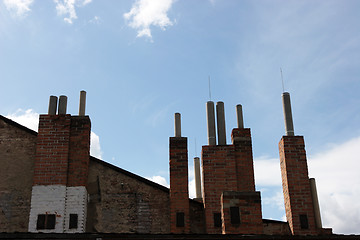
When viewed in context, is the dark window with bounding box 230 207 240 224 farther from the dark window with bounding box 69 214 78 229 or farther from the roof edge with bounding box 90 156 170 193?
the dark window with bounding box 69 214 78 229

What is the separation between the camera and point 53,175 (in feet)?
31.5

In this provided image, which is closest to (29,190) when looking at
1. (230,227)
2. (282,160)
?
(230,227)

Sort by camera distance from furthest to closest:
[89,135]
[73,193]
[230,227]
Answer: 1. [89,135]
2. [73,193]
3. [230,227]

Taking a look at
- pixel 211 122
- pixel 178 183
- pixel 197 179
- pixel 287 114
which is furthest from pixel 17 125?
pixel 287 114

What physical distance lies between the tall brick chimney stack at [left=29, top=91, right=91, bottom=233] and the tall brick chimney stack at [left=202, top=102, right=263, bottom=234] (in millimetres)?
2887

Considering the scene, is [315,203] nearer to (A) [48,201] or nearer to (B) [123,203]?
(B) [123,203]

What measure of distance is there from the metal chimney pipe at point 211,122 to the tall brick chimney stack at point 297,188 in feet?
5.50

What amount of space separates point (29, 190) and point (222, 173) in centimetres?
460

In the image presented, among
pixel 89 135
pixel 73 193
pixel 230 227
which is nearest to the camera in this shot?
pixel 230 227

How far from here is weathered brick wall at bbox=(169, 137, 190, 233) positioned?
9.42 meters

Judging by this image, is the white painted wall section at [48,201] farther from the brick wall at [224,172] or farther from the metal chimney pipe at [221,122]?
the metal chimney pipe at [221,122]

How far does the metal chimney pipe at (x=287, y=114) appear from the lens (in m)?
10.2

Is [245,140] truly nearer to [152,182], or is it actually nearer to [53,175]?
[152,182]

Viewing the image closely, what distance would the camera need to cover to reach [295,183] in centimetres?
962
